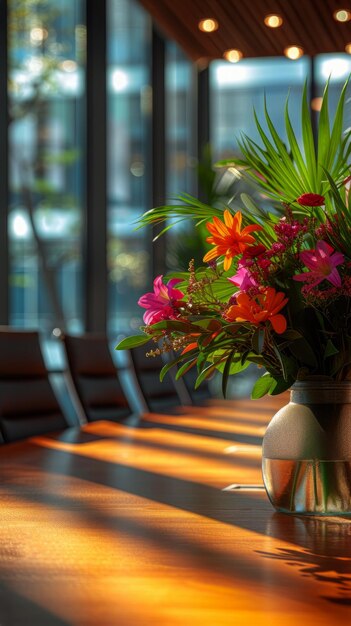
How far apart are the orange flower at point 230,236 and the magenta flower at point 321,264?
0.10 meters

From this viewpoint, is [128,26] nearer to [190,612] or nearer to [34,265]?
[34,265]

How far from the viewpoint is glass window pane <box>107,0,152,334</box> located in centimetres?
686

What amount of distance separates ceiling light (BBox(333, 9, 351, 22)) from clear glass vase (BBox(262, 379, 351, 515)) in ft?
13.6

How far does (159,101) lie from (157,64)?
0.30 m

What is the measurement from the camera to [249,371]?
27.0 feet

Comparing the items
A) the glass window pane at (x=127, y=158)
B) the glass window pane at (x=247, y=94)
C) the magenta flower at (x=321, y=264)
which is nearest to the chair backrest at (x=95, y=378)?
the magenta flower at (x=321, y=264)

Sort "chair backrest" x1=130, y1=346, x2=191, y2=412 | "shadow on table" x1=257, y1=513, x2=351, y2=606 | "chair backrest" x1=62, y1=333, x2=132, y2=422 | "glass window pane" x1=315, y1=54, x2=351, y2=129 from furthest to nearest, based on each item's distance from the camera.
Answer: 1. "glass window pane" x1=315, y1=54, x2=351, y2=129
2. "chair backrest" x1=130, y1=346, x2=191, y2=412
3. "chair backrest" x1=62, y1=333, x2=132, y2=422
4. "shadow on table" x1=257, y1=513, x2=351, y2=606

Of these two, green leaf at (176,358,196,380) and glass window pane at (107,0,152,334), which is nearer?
green leaf at (176,358,196,380)

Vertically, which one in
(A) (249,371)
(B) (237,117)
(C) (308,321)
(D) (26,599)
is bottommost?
(A) (249,371)

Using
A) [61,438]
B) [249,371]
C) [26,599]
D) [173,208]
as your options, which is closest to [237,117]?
[249,371]

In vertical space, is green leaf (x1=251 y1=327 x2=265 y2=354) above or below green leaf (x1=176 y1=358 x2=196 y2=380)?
above

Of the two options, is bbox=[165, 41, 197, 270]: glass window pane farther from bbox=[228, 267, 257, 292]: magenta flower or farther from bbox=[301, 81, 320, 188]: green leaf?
bbox=[228, 267, 257, 292]: magenta flower

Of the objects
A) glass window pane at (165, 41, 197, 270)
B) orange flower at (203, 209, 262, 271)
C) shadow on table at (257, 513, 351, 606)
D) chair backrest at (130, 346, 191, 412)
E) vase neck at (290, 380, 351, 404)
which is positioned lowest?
chair backrest at (130, 346, 191, 412)

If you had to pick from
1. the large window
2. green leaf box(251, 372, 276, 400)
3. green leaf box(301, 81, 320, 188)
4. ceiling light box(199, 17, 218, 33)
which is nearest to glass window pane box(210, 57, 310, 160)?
the large window
